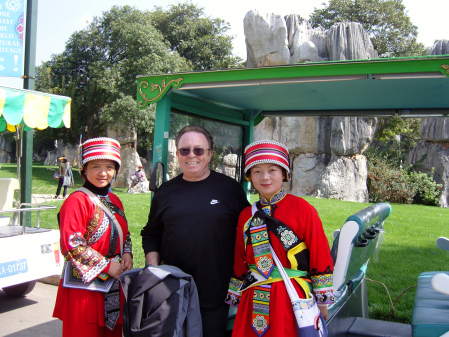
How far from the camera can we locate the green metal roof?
2.82 metres

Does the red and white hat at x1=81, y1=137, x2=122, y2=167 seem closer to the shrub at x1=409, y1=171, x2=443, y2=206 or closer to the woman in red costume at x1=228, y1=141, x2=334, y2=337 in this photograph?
Answer: the woman in red costume at x1=228, y1=141, x2=334, y2=337

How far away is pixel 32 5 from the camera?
6020 millimetres

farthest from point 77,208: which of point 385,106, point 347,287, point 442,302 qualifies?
point 385,106

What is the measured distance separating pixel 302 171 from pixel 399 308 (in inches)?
610

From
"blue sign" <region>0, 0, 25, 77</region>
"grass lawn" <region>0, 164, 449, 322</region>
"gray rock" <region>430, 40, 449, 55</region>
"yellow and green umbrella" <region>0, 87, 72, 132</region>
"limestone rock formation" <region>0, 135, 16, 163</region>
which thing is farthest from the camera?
"limestone rock formation" <region>0, 135, 16, 163</region>

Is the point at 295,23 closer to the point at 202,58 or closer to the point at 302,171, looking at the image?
the point at 302,171

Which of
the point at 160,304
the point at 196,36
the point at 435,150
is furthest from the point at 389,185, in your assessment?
the point at 160,304

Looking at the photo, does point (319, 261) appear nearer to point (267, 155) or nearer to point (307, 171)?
point (267, 155)

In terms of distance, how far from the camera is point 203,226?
2.34m

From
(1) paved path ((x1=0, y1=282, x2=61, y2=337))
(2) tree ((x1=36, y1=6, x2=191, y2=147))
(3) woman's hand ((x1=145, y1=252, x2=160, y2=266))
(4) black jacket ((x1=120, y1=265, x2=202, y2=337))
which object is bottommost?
(1) paved path ((x1=0, y1=282, x2=61, y2=337))

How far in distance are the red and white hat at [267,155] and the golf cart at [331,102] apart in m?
0.75

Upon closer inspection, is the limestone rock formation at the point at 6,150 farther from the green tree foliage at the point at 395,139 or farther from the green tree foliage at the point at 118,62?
the green tree foliage at the point at 395,139

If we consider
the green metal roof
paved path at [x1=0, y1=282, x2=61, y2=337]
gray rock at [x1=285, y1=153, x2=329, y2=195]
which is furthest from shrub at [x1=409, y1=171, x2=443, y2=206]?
paved path at [x1=0, y1=282, x2=61, y2=337]

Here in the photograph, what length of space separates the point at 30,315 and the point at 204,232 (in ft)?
10.4
